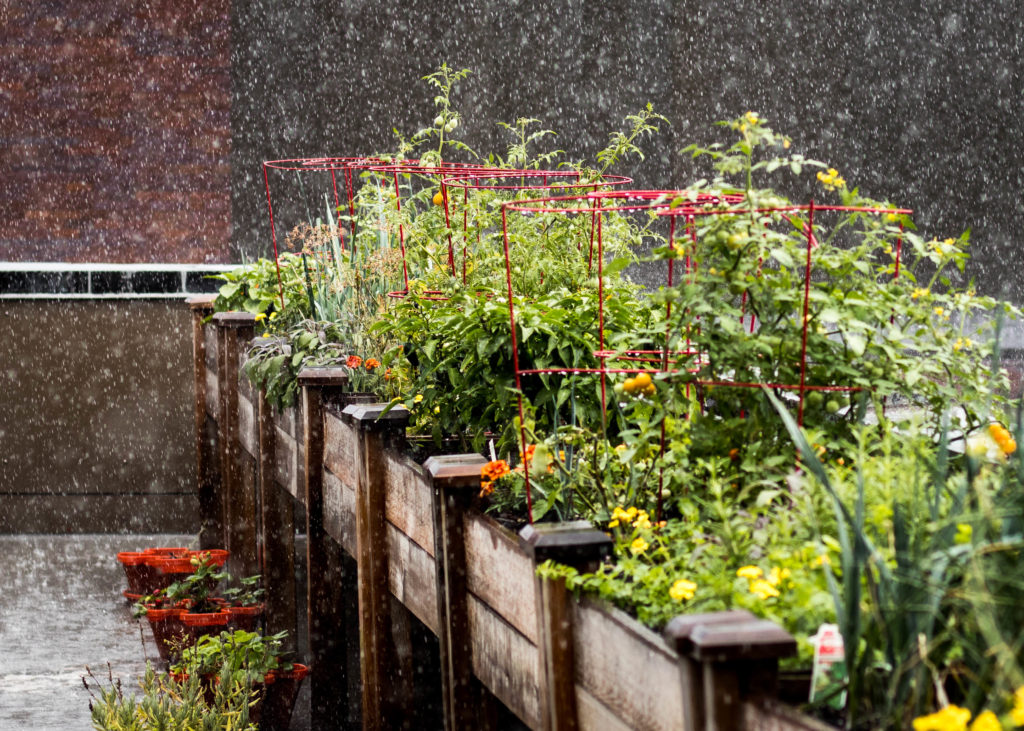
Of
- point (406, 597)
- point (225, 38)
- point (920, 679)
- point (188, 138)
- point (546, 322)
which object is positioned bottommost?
point (406, 597)

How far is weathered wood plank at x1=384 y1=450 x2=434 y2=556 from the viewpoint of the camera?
9.72 ft

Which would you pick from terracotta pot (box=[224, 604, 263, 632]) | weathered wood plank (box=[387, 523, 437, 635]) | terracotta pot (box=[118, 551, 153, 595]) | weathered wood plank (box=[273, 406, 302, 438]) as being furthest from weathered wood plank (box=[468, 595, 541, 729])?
terracotta pot (box=[118, 551, 153, 595])

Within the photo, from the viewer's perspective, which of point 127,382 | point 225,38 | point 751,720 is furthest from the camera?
point 225,38

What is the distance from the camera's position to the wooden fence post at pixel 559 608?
6.77 ft

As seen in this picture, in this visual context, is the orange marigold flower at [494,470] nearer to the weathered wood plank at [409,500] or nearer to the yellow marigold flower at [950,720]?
the weathered wood plank at [409,500]

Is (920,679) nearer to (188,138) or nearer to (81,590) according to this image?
(81,590)

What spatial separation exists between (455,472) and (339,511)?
1.39m

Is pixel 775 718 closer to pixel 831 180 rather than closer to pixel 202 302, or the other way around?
pixel 831 180

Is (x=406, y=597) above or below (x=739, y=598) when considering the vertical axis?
below

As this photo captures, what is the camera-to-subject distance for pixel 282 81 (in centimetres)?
841

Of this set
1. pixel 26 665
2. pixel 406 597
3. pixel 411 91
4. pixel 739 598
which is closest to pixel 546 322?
pixel 406 597

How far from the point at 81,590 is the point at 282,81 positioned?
13.0ft

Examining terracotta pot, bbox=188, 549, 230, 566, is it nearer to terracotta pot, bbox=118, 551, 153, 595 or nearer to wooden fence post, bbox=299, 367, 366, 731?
terracotta pot, bbox=118, 551, 153, 595

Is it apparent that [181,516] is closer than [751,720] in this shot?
No
